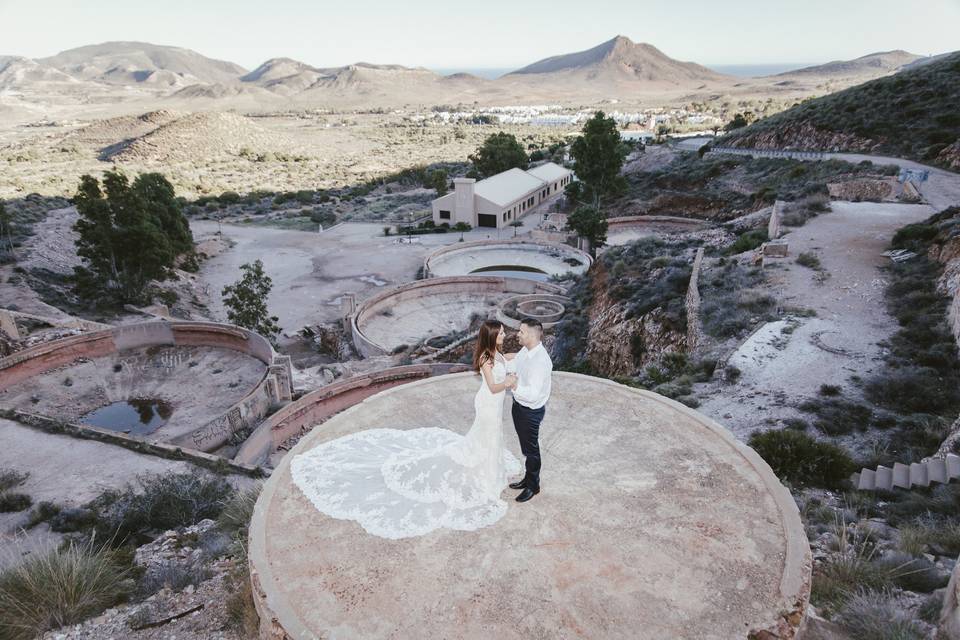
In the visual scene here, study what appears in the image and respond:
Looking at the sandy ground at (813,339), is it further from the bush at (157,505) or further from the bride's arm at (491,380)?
the bush at (157,505)

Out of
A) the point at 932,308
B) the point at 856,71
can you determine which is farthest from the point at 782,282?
the point at 856,71

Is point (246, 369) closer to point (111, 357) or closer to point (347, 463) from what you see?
point (111, 357)

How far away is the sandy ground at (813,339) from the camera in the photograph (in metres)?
10.5

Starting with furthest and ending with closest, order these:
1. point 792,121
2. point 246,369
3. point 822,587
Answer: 1. point 792,121
2. point 246,369
3. point 822,587

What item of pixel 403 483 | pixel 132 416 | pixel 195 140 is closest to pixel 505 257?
pixel 132 416

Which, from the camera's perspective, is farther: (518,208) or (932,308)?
(518,208)

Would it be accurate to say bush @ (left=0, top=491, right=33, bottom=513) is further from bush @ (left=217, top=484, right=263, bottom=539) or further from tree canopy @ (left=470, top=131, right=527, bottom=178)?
tree canopy @ (left=470, top=131, right=527, bottom=178)

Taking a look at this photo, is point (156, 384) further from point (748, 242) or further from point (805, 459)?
point (748, 242)

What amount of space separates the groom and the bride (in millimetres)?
202

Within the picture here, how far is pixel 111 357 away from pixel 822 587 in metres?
21.3

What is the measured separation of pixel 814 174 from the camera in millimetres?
31375

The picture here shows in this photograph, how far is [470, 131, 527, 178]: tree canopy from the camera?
54875 mm

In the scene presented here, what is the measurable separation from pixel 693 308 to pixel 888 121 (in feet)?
109

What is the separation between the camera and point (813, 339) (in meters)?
12.5
